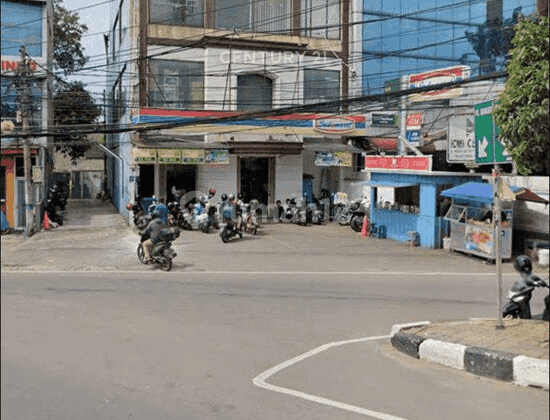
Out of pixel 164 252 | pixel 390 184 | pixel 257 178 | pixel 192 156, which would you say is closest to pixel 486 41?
pixel 257 178

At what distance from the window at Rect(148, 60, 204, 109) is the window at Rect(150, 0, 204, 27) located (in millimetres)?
1702

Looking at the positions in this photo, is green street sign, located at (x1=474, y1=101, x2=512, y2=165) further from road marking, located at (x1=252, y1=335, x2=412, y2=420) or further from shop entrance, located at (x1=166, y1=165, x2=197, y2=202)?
road marking, located at (x1=252, y1=335, x2=412, y2=420)

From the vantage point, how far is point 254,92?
25984 millimetres

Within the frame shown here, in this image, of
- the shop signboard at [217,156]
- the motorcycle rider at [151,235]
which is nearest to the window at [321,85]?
the shop signboard at [217,156]

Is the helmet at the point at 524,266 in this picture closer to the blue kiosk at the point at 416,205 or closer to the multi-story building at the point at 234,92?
the blue kiosk at the point at 416,205

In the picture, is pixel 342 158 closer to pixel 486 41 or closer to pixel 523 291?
pixel 486 41

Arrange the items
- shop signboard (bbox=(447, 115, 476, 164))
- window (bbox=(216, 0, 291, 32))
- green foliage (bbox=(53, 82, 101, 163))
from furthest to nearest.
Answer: green foliage (bbox=(53, 82, 101, 163)) → window (bbox=(216, 0, 291, 32)) → shop signboard (bbox=(447, 115, 476, 164))

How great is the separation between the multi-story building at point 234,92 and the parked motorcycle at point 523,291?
1519 cm

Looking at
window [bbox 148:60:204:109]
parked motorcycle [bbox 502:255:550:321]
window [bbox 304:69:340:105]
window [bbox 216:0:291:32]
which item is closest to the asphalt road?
parked motorcycle [bbox 502:255:550:321]

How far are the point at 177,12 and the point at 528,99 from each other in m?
20.4

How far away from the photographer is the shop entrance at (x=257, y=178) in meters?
25.9

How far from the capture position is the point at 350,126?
26.0 m

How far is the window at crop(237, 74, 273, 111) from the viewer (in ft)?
84.4

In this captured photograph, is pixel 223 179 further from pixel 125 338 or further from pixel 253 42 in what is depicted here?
pixel 125 338
